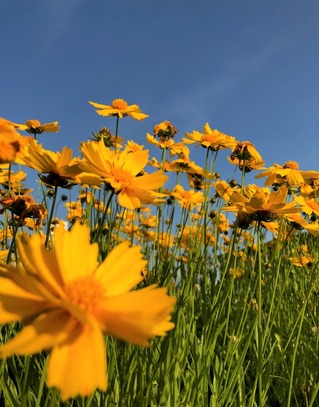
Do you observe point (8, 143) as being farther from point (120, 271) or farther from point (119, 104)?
point (119, 104)

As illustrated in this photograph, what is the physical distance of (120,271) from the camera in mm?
398

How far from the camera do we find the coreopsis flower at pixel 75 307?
312 millimetres

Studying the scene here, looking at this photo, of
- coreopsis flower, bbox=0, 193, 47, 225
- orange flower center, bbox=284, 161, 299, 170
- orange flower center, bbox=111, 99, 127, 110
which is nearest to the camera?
coreopsis flower, bbox=0, 193, 47, 225

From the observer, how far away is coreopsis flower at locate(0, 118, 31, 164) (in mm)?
392

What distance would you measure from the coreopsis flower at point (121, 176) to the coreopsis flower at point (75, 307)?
364mm

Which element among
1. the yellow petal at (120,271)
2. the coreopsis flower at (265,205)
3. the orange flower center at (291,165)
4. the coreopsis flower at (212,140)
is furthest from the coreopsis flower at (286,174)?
the yellow petal at (120,271)

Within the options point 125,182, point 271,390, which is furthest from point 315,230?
point 125,182

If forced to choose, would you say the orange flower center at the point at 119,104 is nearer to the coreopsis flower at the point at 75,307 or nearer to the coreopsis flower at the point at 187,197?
the coreopsis flower at the point at 187,197

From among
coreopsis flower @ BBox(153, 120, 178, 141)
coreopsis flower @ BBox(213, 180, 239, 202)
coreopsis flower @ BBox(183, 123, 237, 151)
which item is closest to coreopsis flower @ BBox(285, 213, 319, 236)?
coreopsis flower @ BBox(213, 180, 239, 202)

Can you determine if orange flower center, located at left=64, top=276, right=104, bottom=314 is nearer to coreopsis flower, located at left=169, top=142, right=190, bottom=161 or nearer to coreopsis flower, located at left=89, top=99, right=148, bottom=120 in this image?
coreopsis flower, located at left=89, top=99, right=148, bottom=120

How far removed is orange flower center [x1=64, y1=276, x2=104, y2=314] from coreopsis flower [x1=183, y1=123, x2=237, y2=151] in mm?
1283

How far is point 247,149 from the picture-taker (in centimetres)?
132

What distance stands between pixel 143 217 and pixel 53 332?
3199mm

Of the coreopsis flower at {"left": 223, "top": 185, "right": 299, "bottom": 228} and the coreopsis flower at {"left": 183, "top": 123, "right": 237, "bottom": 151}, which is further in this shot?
the coreopsis flower at {"left": 183, "top": 123, "right": 237, "bottom": 151}
